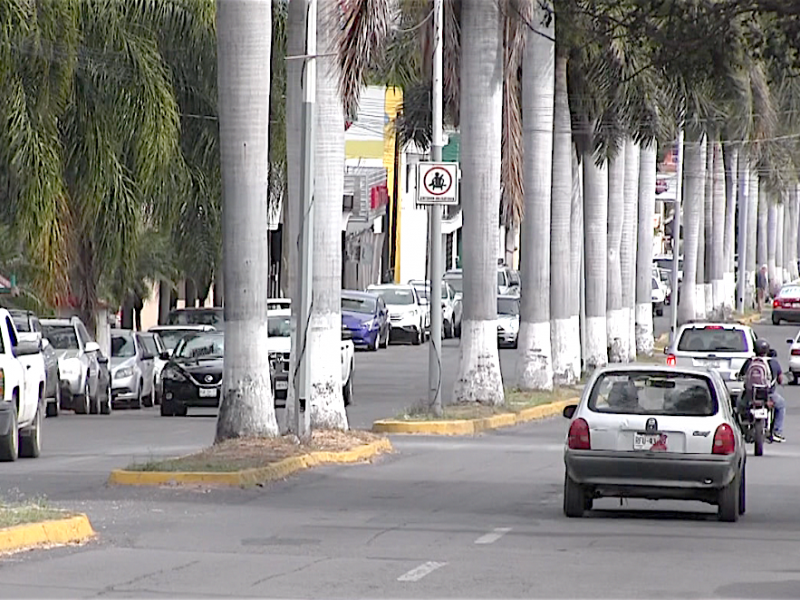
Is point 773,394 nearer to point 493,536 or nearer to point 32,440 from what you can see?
point 32,440

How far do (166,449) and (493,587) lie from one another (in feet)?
42.6

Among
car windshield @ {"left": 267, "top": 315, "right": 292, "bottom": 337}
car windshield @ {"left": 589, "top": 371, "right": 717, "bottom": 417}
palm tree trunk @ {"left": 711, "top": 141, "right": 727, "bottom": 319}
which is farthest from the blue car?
car windshield @ {"left": 589, "top": 371, "right": 717, "bottom": 417}

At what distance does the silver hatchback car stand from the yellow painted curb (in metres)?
4.75

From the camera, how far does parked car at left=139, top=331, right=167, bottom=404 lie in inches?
1480

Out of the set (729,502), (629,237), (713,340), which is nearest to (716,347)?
(713,340)

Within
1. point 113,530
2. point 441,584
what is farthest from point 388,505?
point 441,584

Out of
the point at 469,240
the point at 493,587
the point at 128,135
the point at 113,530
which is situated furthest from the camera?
the point at 128,135

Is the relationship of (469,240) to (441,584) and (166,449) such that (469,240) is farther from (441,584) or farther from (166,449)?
(441,584)

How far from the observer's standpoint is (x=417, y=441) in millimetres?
26562

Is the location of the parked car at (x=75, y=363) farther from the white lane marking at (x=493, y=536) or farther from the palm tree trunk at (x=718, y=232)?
the palm tree trunk at (x=718, y=232)

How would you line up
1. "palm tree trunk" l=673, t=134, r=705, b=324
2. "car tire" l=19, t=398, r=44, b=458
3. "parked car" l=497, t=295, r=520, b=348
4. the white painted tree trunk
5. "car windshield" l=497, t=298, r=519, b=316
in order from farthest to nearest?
"palm tree trunk" l=673, t=134, r=705, b=324, "car windshield" l=497, t=298, r=519, b=316, "parked car" l=497, t=295, r=520, b=348, the white painted tree trunk, "car tire" l=19, t=398, r=44, b=458

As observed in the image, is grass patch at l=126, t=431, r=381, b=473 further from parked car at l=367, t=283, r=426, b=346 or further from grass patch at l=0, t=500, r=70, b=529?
parked car at l=367, t=283, r=426, b=346

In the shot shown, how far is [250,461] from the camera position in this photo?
1988 cm

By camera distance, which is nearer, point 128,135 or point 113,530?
point 113,530
